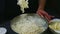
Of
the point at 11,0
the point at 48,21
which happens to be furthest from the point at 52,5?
the point at 11,0

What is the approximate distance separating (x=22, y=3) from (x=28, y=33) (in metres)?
0.21

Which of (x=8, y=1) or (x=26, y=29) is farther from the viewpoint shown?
(x=8, y=1)

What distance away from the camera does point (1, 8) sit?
1.30m

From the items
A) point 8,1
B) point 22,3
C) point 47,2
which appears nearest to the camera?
point 22,3

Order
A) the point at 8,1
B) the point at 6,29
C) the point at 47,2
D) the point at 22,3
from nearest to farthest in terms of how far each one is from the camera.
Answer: the point at 22,3, the point at 6,29, the point at 8,1, the point at 47,2

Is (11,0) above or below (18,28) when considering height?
above

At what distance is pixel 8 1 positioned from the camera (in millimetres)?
1310

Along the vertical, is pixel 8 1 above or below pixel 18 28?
above

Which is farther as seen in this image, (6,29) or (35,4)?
(35,4)

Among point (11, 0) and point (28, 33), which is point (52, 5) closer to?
point (11, 0)

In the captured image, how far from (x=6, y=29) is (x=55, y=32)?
0.37 m

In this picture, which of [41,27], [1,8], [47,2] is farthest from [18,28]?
[47,2]

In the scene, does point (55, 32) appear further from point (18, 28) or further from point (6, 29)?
point (6, 29)

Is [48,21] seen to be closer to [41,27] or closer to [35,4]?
[41,27]
